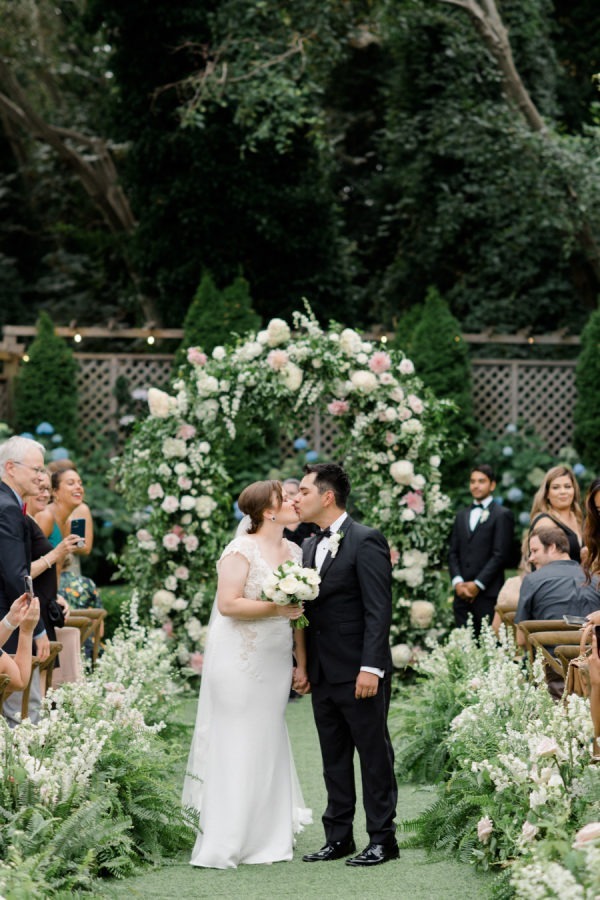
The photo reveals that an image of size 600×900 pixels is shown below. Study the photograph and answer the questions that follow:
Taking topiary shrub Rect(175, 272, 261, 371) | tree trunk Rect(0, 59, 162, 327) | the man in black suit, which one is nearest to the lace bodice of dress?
the man in black suit

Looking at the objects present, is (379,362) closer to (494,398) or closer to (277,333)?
(277,333)

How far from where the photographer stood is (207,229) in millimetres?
16703

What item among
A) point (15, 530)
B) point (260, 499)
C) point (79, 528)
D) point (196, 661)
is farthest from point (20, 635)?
point (196, 661)

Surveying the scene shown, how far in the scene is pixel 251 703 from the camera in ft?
18.0

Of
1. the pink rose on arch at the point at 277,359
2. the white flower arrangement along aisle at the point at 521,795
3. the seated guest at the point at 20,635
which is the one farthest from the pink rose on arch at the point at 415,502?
the seated guest at the point at 20,635

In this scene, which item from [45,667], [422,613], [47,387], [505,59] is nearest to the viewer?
[45,667]

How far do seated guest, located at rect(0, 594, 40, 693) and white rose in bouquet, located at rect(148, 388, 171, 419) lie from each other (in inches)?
211

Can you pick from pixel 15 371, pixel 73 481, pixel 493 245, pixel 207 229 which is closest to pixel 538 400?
pixel 493 245

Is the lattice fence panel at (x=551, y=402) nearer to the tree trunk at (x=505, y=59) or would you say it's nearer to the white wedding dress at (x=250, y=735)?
the tree trunk at (x=505, y=59)

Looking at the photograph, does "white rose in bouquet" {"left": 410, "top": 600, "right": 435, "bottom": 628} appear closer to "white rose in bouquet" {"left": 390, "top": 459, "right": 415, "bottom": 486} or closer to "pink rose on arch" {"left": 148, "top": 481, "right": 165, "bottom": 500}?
"white rose in bouquet" {"left": 390, "top": 459, "right": 415, "bottom": 486}

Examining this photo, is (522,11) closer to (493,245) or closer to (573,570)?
(493,245)

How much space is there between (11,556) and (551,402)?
1095cm

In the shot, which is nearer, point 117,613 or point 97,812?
point 97,812

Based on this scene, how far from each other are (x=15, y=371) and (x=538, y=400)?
20.4 ft
